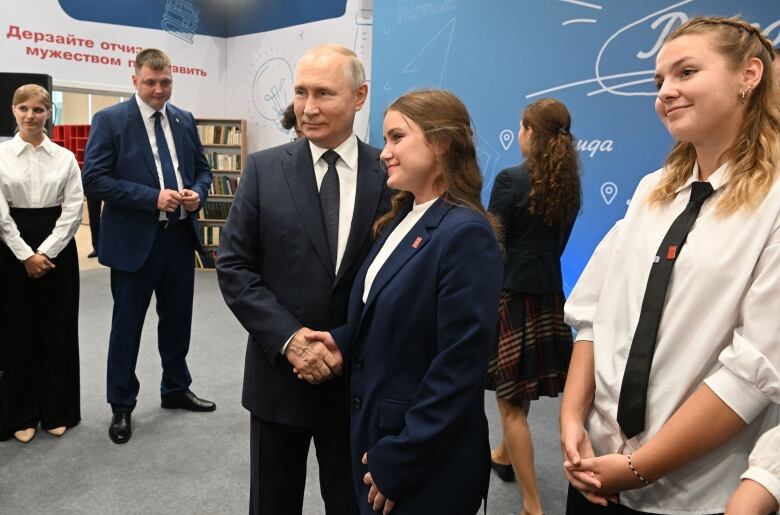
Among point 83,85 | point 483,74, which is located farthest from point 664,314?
point 83,85

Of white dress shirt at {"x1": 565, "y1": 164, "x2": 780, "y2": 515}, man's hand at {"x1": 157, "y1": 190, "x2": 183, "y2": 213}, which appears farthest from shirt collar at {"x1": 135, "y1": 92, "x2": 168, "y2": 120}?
white dress shirt at {"x1": 565, "y1": 164, "x2": 780, "y2": 515}

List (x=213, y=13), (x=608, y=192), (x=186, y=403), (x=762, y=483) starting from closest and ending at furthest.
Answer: (x=762, y=483) → (x=186, y=403) → (x=608, y=192) → (x=213, y=13)

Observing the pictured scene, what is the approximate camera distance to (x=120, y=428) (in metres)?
3.28

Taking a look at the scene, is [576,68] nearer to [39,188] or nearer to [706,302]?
[39,188]

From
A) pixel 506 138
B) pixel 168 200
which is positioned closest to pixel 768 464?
pixel 168 200

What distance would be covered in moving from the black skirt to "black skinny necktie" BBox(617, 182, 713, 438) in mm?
3012

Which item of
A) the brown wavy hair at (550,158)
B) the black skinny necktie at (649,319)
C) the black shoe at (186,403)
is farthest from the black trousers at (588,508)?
the black shoe at (186,403)

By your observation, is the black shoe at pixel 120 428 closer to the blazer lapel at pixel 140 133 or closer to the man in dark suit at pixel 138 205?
the man in dark suit at pixel 138 205

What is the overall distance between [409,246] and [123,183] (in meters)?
2.31

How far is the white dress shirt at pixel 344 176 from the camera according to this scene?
5.72ft

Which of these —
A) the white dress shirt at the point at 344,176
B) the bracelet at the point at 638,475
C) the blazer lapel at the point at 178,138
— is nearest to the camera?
the bracelet at the point at 638,475

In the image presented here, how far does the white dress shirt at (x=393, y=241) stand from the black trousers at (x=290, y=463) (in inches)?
19.2

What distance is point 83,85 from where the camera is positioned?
7.61m

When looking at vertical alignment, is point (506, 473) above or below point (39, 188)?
below
